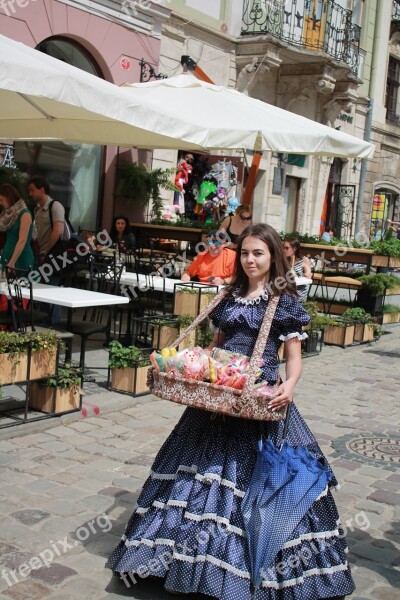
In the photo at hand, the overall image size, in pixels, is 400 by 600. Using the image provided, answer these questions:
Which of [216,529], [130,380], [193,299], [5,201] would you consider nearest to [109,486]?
[216,529]

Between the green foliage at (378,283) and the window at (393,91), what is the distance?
16157 mm

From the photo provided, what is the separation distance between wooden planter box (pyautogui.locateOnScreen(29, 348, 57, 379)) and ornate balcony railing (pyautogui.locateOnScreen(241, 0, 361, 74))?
1405 centimetres

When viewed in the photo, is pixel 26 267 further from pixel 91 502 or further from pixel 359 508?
pixel 359 508

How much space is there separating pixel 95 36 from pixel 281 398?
1192 centimetres

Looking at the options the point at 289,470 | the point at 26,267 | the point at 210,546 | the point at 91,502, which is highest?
the point at 26,267

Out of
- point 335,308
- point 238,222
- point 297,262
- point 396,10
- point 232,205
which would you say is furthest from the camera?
point 396,10

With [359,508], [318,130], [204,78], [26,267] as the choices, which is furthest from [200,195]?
[359,508]

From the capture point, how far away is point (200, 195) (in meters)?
16.8

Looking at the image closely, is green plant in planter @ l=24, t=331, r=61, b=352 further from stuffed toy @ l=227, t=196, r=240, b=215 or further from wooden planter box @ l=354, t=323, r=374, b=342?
stuffed toy @ l=227, t=196, r=240, b=215

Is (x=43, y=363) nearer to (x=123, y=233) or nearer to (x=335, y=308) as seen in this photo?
(x=123, y=233)

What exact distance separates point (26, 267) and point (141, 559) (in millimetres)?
4936

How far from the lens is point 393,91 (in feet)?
92.2

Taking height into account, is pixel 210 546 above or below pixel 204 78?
below

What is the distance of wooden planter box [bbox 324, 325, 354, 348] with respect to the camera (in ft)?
38.0
